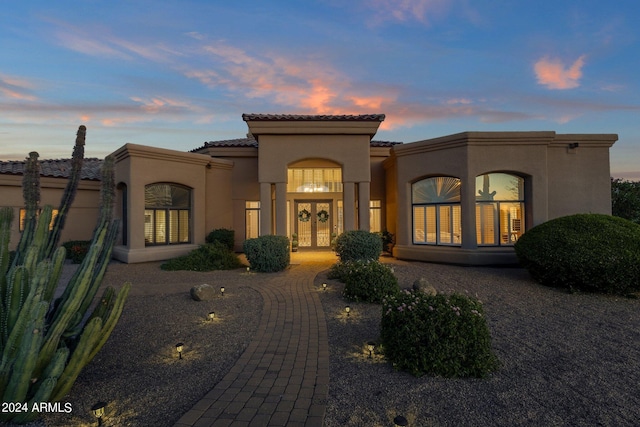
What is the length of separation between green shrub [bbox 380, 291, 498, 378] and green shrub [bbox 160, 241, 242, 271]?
817 centimetres

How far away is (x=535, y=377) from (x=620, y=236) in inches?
245

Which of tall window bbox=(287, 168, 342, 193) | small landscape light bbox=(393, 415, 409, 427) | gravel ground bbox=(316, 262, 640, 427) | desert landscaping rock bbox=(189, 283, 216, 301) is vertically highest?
tall window bbox=(287, 168, 342, 193)

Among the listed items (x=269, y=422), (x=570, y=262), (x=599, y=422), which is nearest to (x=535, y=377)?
(x=599, y=422)

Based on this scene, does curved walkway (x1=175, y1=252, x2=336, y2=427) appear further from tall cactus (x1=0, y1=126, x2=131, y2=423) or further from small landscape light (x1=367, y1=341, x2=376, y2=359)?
tall cactus (x1=0, y1=126, x2=131, y2=423)

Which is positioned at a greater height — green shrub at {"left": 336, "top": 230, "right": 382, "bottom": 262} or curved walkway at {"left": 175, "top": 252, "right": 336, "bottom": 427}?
green shrub at {"left": 336, "top": 230, "right": 382, "bottom": 262}

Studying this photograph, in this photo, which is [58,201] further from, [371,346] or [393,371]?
[393,371]

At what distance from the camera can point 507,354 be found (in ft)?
14.8

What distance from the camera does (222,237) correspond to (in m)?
13.5

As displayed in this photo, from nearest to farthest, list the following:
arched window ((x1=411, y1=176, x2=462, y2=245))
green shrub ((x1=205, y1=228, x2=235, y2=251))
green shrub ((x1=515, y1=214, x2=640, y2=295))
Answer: green shrub ((x1=515, y1=214, x2=640, y2=295))
arched window ((x1=411, y1=176, x2=462, y2=245))
green shrub ((x1=205, y1=228, x2=235, y2=251))

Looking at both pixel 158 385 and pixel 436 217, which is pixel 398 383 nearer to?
pixel 158 385

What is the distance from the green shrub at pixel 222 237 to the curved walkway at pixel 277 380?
296 inches

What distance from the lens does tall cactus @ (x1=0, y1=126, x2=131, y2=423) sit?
8.89 ft

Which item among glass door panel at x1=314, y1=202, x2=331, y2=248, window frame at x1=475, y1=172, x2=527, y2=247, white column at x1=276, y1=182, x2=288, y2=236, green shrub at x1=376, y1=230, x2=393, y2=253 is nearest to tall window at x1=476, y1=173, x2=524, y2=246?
window frame at x1=475, y1=172, x2=527, y2=247

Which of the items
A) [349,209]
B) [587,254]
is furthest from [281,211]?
[587,254]
